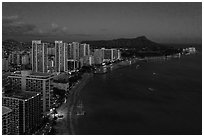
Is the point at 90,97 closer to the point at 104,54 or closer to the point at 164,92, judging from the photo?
the point at 164,92

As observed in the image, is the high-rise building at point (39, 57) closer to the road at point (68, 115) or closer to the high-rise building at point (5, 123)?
the road at point (68, 115)

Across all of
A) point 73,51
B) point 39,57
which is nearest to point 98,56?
point 73,51

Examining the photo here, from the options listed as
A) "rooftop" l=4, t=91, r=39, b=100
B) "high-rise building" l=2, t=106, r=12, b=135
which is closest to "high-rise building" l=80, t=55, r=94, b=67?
"rooftop" l=4, t=91, r=39, b=100

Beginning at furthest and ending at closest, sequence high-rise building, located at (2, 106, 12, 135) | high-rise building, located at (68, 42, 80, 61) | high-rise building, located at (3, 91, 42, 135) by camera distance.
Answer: high-rise building, located at (68, 42, 80, 61) < high-rise building, located at (3, 91, 42, 135) < high-rise building, located at (2, 106, 12, 135)

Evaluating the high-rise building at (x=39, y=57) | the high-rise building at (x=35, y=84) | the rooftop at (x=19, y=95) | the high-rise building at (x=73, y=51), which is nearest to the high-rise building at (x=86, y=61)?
the high-rise building at (x=73, y=51)

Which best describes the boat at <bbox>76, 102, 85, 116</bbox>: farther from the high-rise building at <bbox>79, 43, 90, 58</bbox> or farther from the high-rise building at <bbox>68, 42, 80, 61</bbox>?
the high-rise building at <bbox>79, 43, 90, 58</bbox>

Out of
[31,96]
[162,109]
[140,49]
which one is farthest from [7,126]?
[140,49]
